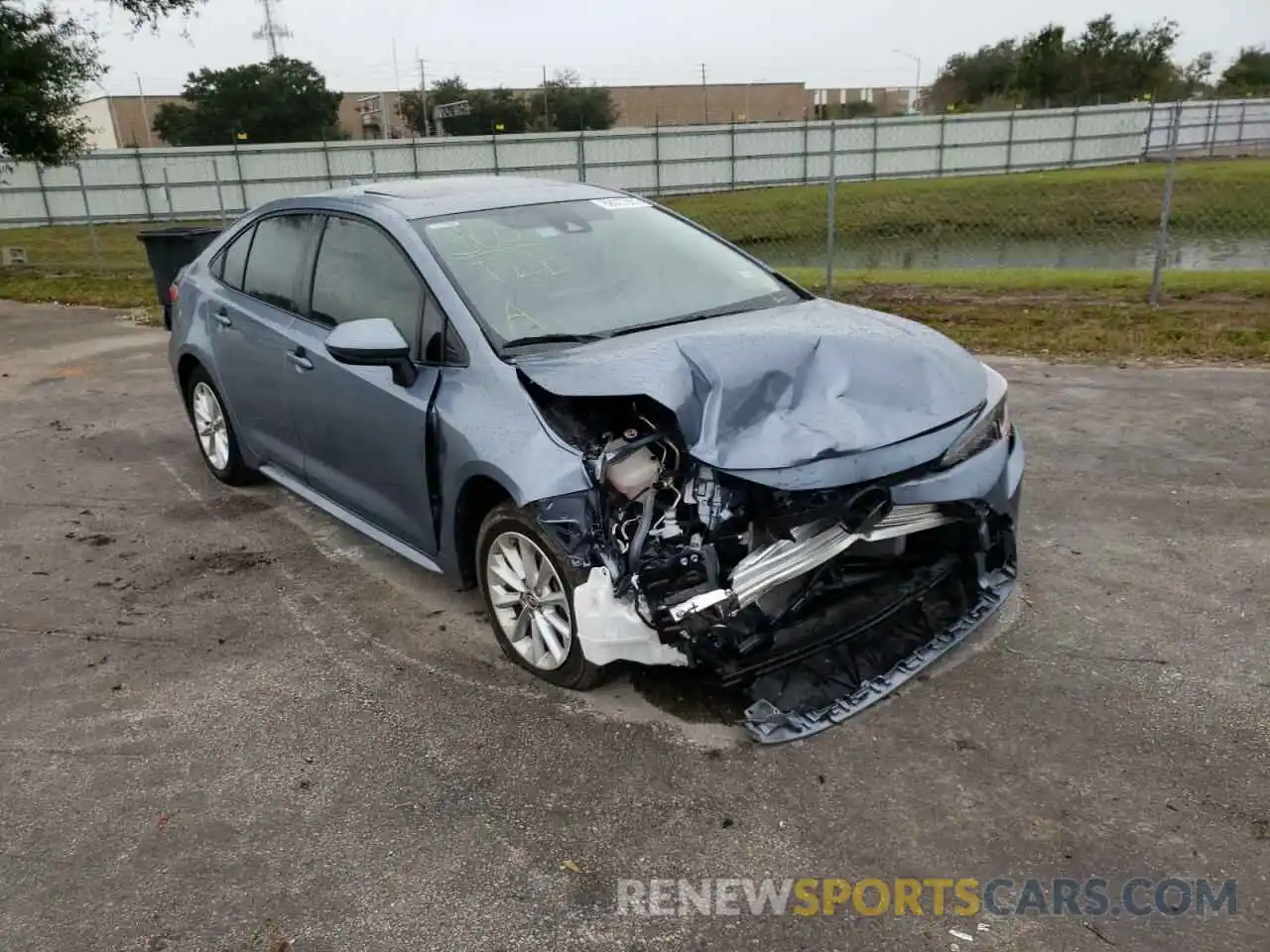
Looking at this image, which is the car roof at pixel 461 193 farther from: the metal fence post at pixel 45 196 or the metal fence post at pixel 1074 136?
the metal fence post at pixel 1074 136

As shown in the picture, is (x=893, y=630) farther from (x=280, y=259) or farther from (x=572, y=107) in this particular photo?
(x=572, y=107)

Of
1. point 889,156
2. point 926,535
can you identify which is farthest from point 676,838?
point 889,156

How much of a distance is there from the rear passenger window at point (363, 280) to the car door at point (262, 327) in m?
0.22

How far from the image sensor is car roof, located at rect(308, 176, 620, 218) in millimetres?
4523

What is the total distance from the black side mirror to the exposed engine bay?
68 cm

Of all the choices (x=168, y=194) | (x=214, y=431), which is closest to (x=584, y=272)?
(x=214, y=431)

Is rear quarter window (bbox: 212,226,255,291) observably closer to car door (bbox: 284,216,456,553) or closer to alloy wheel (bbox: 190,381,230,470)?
alloy wheel (bbox: 190,381,230,470)

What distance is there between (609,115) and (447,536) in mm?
66734

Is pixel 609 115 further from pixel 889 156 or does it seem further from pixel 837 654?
pixel 837 654

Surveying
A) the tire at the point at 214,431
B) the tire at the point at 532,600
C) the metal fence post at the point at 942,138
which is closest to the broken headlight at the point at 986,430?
the tire at the point at 532,600

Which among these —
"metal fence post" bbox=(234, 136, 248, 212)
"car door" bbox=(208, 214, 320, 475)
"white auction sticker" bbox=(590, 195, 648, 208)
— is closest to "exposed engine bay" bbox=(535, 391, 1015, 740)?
"white auction sticker" bbox=(590, 195, 648, 208)

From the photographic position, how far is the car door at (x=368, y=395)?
399cm

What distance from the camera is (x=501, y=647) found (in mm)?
3973

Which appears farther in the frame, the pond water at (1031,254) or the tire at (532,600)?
the pond water at (1031,254)
